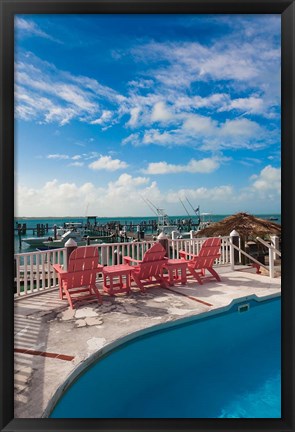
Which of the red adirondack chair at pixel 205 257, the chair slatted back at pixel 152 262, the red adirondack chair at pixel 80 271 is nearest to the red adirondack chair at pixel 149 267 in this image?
the chair slatted back at pixel 152 262

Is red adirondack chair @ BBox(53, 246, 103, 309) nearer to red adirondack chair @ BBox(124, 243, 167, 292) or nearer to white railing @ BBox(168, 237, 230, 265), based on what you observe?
red adirondack chair @ BBox(124, 243, 167, 292)

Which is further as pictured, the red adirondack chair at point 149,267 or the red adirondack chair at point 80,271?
the red adirondack chair at point 149,267

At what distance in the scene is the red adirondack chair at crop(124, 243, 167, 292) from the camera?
4.98m

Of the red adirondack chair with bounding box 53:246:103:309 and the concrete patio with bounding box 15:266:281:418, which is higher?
the red adirondack chair with bounding box 53:246:103:309

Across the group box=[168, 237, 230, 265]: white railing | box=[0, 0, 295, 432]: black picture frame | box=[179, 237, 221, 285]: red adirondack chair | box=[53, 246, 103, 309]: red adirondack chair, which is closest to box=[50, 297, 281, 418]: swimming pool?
box=[0, 0, 295, 432]: black picture frame

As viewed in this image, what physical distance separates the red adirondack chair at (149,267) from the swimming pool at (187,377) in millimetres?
1519

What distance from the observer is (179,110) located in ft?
23.7

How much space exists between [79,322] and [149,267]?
6.17 ft

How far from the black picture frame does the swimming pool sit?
0.23 feet

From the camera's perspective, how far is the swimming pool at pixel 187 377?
2047mm

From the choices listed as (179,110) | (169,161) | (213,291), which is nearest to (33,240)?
(169,161)

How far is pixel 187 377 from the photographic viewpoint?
8.73 feet

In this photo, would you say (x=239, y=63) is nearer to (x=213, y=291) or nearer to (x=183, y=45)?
(x=183, y=45)

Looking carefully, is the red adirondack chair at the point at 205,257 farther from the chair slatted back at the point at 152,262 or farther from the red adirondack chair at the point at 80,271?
the red adirondack chair at the point at 80,271
